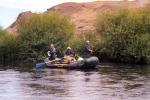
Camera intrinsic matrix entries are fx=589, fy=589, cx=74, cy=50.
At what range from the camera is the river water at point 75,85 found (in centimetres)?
2789

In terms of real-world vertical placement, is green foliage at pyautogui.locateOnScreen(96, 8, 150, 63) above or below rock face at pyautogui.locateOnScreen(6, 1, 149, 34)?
below

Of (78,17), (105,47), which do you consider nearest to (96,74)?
(105,47)

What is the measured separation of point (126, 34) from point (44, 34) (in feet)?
27.1

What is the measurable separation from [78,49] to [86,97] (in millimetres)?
32627

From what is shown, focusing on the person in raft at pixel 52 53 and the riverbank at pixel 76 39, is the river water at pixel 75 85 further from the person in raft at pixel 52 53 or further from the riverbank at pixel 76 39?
the riverbank at pixel 76 39

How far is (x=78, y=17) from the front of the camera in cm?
8600

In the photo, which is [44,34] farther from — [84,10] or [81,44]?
[84,10]

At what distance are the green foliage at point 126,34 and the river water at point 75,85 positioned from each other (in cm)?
1207

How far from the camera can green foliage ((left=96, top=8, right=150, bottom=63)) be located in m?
55.2

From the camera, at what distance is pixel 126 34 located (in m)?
57.2

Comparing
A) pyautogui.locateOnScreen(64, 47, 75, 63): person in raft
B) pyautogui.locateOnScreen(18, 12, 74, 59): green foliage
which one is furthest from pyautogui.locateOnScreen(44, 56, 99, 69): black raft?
pyautogui.locateOnScreen(18, 12, 74, 59): green foliage

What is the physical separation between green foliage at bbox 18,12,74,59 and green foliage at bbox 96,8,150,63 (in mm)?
3581

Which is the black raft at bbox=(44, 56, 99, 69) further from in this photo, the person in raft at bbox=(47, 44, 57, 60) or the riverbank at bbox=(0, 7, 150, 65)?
the riverbank at bbox=(0, 7, 150, 65)

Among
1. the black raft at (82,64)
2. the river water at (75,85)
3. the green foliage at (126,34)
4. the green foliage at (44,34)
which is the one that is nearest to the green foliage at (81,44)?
the green foliage at (44,34)
